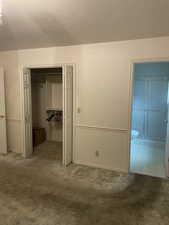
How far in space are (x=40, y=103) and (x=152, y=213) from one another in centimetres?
396

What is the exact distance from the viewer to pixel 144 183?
9.10 ft

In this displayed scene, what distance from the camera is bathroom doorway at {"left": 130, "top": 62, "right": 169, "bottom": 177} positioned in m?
4.36

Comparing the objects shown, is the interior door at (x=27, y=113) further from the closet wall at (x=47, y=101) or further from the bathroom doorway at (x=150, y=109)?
the bathroom doorway at (x=150, y=109)

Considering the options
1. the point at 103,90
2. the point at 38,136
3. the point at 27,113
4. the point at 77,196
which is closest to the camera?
the point at 77,196

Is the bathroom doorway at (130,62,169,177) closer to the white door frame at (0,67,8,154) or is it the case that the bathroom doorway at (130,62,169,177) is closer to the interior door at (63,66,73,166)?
the interior door at (63,66,73,166)

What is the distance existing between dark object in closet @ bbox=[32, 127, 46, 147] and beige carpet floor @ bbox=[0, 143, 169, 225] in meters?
1.18

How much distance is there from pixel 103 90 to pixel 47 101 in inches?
89.9

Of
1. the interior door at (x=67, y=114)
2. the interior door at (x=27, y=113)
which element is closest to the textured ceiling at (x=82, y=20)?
the interior door at (x=67, y=114)

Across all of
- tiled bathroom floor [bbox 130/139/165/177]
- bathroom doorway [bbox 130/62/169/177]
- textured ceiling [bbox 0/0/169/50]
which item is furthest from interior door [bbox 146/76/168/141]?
textured ceiling [bbox 0/0/169/50]

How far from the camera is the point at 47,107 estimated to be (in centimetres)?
497

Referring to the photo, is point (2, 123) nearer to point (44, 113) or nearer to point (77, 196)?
point (44, 113)

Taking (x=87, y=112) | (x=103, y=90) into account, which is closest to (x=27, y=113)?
(x=87, y=112)

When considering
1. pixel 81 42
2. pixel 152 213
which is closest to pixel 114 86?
pixel 81 42

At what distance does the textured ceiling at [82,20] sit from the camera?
6.02 ft
